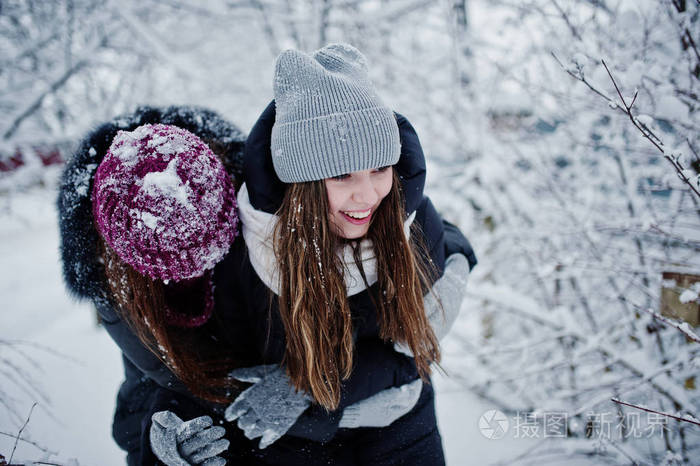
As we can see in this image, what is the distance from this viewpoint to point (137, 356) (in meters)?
1.44

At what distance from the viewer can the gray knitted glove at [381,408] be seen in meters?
1.59

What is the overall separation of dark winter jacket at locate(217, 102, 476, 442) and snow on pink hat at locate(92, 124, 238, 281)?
20 centimetres

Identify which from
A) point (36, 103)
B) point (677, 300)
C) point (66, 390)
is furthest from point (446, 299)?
point (36, 103)

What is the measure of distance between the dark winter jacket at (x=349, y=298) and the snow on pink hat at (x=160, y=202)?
7.9 inches

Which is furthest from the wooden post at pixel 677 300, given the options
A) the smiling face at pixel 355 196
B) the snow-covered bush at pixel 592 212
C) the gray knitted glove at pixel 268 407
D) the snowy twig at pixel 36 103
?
the snowy twig at pixel 36 103

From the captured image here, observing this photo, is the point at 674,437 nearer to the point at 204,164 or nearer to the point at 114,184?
the point at 204,164

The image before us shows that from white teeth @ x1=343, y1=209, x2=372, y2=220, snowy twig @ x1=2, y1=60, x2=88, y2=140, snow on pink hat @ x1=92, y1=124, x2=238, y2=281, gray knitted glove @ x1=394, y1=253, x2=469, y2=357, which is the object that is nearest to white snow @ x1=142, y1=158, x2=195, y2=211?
snow on pink hat @ x1=92, y1=124, x2=238, y2=281

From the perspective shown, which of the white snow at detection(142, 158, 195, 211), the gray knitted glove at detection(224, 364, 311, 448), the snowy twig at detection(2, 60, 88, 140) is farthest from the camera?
the snowy twig at detection(2, 60, 88, 140)

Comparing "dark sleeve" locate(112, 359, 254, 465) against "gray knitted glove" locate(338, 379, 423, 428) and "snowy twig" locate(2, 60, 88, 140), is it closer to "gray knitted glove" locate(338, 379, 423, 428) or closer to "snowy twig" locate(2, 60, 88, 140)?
"gray knitted glove" locate(338, 379, 423, 428)

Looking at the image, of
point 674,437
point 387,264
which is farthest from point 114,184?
point 674,437

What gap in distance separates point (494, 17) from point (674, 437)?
3053 millimetres

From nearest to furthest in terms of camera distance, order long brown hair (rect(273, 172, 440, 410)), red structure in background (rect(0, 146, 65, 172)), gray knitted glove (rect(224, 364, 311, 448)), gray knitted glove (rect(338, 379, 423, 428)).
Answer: long brown hair (rect(273, 172, 440, 410)), gray knitted glove (rect(224, 364, 311, 448)), gray knitted glove (rect(338, 379, 423, 428)), red structure in background (rect(0, 146, 65, 172))

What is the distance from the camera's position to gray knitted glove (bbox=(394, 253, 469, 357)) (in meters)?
1.64

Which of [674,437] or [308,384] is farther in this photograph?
[674,437]
